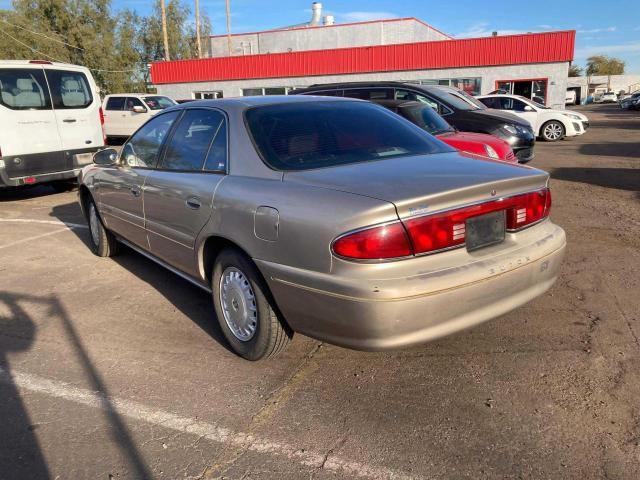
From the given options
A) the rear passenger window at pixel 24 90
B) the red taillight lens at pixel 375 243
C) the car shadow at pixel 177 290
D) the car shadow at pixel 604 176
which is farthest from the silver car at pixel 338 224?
the car shadow at pixel 604 176

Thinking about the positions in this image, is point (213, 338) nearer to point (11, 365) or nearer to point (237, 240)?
point (237, 240)

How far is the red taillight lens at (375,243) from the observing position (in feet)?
8.11

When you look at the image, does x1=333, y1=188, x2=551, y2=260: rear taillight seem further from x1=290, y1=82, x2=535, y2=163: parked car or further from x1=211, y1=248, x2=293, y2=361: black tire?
x1=290, y1=82, x2=535, y2=163: parked car

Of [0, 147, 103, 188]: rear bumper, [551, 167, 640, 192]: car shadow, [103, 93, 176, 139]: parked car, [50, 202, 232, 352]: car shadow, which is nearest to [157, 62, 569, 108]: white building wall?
[103, 93, 176, 139]: parked car

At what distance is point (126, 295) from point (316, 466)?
2.90 m

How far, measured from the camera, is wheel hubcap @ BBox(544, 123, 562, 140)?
1714cm

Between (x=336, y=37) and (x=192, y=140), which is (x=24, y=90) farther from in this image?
(x=336, y=37)

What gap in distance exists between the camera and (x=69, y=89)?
9.26 m

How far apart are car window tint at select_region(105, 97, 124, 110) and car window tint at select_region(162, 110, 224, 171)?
16361 millimetres

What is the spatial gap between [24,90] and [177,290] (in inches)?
236

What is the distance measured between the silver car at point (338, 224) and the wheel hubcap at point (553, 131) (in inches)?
601

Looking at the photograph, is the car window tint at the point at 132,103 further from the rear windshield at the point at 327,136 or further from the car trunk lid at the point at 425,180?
the car trunk lid at the point at 425,180

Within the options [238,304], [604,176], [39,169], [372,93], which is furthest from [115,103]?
[238,304]

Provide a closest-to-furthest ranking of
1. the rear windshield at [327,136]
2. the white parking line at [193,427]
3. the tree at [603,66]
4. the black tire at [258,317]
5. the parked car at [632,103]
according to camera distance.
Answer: the white parking line at [193,427]
the black tire at [258,317]
the rear windshield at [327,136]
the parked car at [632,103]
the tree at [603,66]
